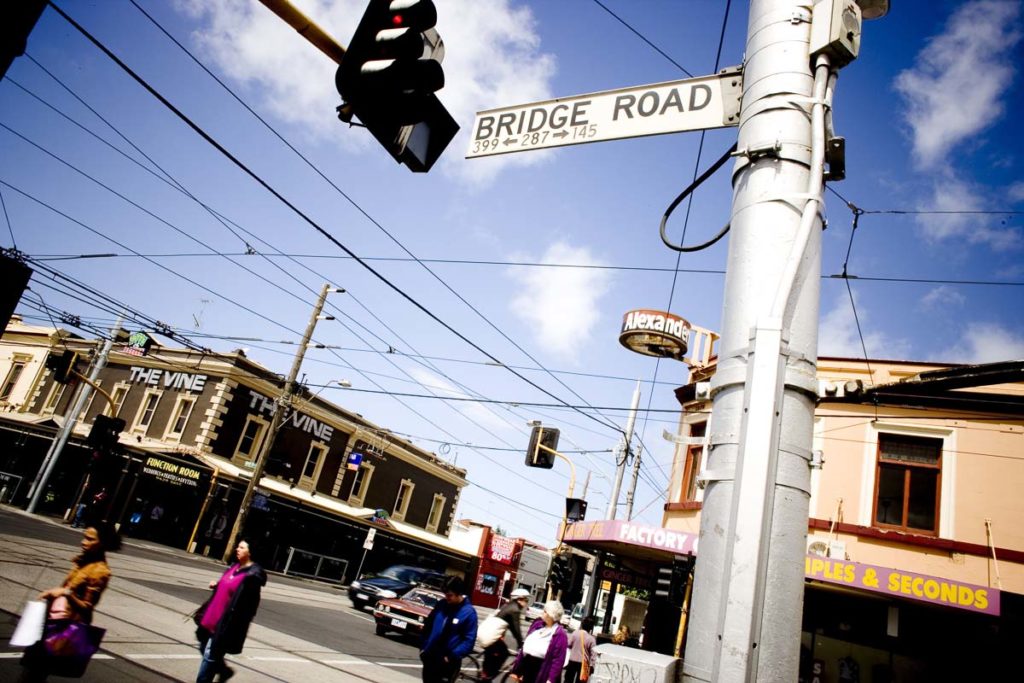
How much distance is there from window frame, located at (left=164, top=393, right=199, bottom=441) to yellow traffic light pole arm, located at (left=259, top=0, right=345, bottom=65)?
26.7 m

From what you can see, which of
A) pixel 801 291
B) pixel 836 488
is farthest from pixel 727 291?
pixel 836 488

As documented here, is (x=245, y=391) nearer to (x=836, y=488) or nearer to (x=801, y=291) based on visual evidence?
(x=836, y=488)

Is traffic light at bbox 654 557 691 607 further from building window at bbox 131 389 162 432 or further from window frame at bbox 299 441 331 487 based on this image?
building window at bbox 131 389 162 432

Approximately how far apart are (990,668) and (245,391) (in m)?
27.5

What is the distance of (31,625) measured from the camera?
14.7ft

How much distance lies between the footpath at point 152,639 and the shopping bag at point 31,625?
83cm

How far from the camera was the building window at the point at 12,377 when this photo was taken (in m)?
32.9

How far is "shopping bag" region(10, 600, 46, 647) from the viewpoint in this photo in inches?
174

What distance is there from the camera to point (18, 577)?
8.89 meters

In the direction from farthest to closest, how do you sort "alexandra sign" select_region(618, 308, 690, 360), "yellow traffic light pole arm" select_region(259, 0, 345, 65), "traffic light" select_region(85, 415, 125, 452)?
"alexandra sign" select_region(618, 308, 690, 360) < "traffic light" select_region(85, 415, 125, 452) < "yellow traffic light pole arm" select_region(259, 0, 345, 65)

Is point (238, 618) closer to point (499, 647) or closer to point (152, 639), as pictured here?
point (152, 639)

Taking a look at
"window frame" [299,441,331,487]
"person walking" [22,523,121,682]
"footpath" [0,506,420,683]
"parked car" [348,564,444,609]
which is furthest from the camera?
"window frame" [299,441,331,487]

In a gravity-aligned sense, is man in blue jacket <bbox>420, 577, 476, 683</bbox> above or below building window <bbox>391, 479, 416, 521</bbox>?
below

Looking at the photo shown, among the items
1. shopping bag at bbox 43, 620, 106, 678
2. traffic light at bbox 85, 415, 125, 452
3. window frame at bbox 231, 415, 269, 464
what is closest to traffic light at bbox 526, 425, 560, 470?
traffic light at bbox 85, 415, 125, 452
